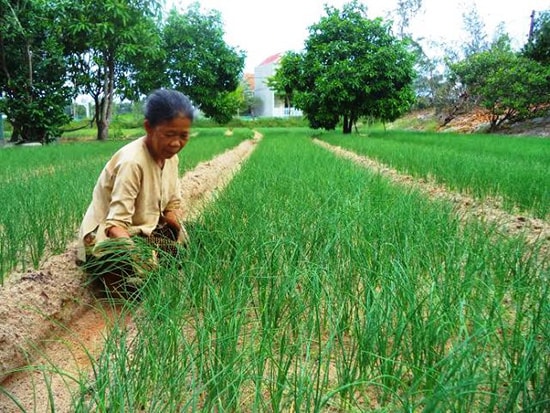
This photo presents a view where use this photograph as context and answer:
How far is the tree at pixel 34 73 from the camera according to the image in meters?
12.5

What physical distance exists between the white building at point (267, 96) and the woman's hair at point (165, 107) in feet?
146

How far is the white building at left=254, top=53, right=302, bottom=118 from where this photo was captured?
46500mm

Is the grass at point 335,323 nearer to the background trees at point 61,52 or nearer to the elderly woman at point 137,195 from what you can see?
the elderly woman at point 137,195

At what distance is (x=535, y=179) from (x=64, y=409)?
157 inches

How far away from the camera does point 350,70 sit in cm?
1609

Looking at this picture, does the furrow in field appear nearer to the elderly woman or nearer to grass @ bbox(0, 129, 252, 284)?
the elderly woman

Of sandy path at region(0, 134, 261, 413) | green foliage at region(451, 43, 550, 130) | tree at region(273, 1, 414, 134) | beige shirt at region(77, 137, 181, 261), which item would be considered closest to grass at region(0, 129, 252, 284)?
sandy path at region(0, 134, 261, 413)

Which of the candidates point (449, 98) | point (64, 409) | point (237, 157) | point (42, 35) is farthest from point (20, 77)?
point (449, 98)

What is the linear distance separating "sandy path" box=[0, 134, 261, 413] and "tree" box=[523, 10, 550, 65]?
18.9 meters

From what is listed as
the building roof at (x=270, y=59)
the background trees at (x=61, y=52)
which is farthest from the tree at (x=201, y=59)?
the building roof at (x=270, y=59)

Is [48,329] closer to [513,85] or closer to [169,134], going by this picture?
[169,134]

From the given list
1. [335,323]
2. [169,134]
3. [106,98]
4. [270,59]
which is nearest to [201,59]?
[106,98]

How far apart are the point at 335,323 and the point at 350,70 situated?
1542cm

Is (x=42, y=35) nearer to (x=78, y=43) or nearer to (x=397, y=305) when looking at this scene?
(x=78, y=43)
